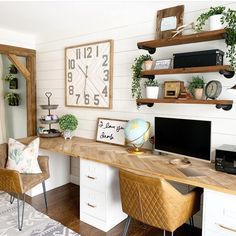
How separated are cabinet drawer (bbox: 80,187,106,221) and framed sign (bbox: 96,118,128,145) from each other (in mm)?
672

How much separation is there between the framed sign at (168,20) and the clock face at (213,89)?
63 cm

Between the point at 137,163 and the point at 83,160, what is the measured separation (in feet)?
1.96

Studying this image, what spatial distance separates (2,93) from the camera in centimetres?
458

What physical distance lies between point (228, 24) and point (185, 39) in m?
0.36

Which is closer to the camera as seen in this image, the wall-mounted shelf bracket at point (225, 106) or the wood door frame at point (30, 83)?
the wall-mounted shelf bracket at point (225, 106)

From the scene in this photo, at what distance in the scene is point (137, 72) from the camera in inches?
98.3

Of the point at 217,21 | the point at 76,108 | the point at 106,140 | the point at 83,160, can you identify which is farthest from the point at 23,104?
the point at 217,21

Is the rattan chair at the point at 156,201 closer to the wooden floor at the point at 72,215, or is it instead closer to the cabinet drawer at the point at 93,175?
the cabinet drawer at the point at 93,175

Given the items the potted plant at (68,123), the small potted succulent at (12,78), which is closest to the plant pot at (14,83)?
the small potted succulent at (12,78)

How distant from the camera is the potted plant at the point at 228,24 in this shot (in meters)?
1.85

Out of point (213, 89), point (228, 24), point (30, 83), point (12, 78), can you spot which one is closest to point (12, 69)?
point (12, 78)

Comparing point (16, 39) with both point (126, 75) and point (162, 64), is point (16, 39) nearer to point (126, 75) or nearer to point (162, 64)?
point (126, 75)

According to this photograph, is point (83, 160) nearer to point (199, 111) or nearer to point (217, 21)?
point (199, 111)

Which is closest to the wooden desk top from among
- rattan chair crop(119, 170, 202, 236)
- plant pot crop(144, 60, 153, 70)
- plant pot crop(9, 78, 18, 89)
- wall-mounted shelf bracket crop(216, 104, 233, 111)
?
rattan chair crop(119, 170, 202, 236)
